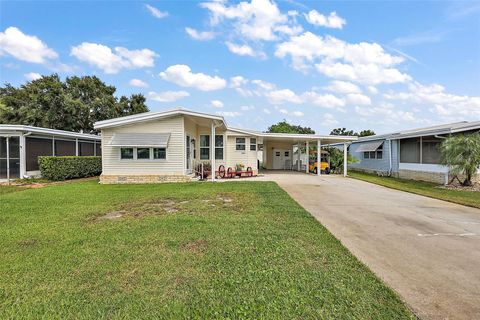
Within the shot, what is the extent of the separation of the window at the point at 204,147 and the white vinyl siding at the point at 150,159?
11.1 ft

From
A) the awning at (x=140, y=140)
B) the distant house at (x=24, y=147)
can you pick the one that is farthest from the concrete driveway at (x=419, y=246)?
the distant house at (x=24, y=147)

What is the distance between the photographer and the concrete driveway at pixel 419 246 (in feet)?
8.86

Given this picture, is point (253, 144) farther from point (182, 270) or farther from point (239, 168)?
point (182, 270)

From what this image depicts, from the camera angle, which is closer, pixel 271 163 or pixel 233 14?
pixel 233 14

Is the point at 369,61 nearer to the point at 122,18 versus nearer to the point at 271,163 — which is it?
the point at 271,163

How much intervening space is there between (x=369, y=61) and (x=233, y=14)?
8461 millimetres

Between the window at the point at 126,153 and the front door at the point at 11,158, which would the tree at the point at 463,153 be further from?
the front door at the point at 11,158

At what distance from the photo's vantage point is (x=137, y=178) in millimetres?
12477

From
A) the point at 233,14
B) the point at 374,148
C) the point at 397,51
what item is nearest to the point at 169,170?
the point at 233,14

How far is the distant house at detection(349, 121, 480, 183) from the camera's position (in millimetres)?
13289

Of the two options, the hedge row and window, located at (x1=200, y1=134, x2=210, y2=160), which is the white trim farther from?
the hedge row

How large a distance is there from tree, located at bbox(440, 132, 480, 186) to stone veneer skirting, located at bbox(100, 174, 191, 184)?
41.1ft

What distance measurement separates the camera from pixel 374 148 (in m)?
19.3

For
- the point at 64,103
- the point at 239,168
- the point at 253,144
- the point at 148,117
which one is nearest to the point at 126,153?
the point at 148,117
